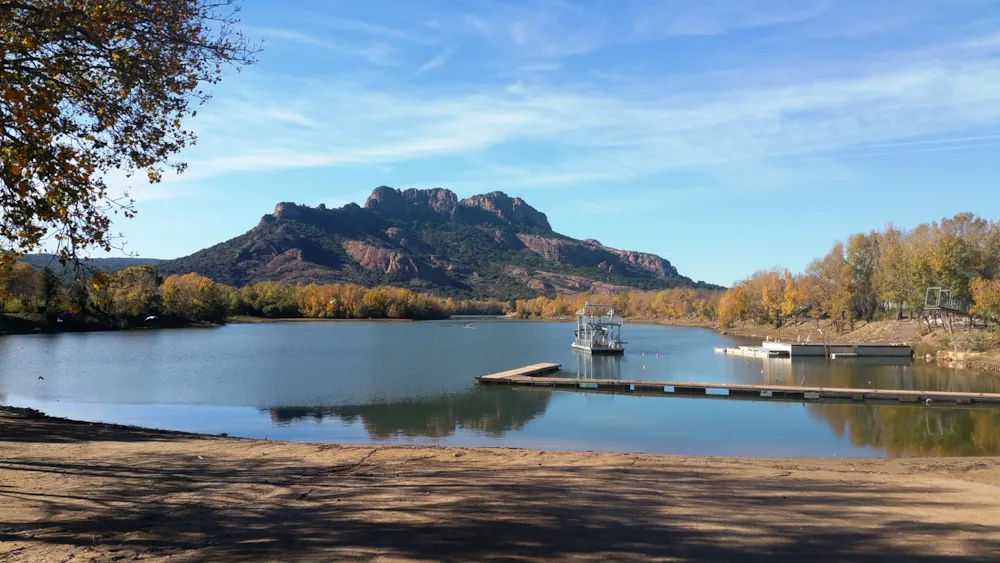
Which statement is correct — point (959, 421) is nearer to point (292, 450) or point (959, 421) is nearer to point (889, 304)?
point (292, 450)

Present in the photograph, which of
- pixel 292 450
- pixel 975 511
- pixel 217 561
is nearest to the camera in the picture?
pixel 217 561

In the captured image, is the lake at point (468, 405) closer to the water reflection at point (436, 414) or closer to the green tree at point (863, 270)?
the water reflection at point (436, 414)

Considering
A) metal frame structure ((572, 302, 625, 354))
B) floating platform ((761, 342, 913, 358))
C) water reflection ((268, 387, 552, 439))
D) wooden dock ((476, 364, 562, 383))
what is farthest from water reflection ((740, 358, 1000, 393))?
water reflection ((268, 387, 552, 439))

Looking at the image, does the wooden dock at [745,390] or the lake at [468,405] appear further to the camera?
the wooden dock at [745,390]

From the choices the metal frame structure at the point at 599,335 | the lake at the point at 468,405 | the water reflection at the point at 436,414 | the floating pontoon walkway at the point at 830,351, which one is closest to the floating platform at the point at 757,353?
the floating pontoon walkway at the point at 830,351

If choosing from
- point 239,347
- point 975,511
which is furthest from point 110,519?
point 239,347

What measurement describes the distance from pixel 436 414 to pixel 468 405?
2.96 m

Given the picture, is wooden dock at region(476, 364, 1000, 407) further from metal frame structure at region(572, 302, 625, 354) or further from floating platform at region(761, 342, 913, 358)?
floating platform at region(761, 342, 913, 358)

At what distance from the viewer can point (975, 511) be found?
9.13 m

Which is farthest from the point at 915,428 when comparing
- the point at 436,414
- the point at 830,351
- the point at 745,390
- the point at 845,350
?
the point at 845,350

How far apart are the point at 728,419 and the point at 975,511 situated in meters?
19.0

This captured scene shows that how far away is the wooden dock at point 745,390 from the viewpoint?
100 feet

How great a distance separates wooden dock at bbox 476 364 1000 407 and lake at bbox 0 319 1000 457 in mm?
1346

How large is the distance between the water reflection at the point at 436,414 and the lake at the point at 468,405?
0.09m
